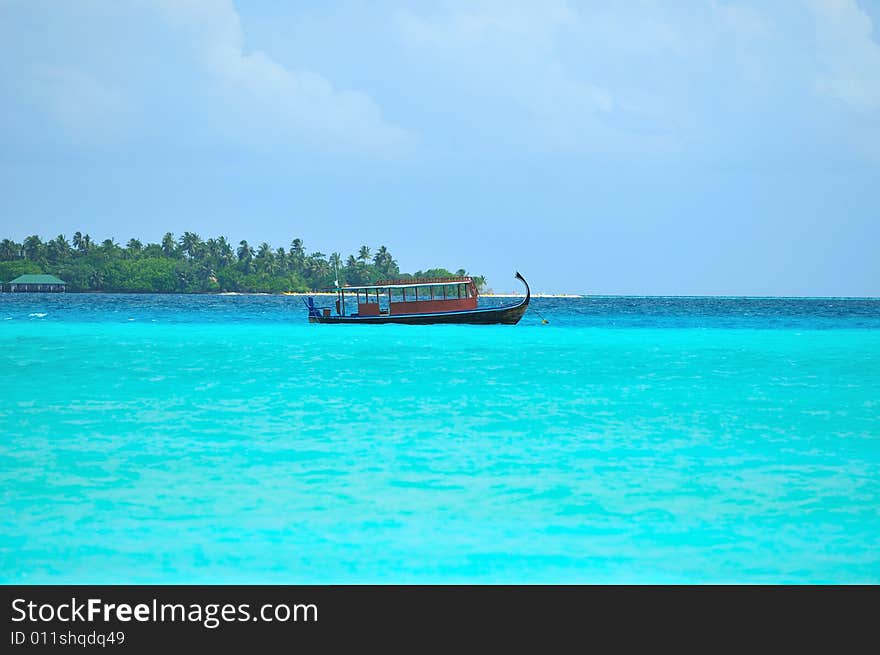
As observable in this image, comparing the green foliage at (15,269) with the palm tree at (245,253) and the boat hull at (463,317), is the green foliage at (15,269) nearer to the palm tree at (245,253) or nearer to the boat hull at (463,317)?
the palm tree at (245,253)

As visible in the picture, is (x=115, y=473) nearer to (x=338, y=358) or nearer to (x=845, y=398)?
(x=845, y=398)

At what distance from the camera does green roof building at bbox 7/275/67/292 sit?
172 m

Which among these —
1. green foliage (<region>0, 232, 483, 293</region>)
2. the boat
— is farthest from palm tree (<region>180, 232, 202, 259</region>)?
the boat

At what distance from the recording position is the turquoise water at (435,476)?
8344 millimetres

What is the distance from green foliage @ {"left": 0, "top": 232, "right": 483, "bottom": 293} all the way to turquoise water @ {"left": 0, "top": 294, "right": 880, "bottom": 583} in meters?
156

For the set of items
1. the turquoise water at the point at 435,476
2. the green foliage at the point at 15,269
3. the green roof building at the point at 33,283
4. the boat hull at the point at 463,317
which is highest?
the green foliage at the point at 15,269

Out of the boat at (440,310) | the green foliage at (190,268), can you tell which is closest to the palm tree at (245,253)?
the green foliage at (190,268)

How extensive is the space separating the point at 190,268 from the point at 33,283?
2816 centimetres

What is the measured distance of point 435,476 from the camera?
11.8 metres

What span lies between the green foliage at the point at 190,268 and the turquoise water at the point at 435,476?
155703 mm
